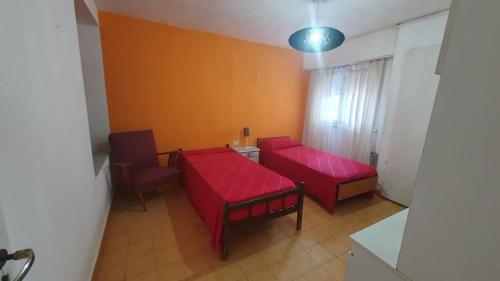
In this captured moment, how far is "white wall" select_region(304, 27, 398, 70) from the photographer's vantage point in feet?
9.38

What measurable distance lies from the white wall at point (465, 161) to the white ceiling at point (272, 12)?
2107 millimetres

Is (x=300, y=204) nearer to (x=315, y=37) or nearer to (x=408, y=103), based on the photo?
(x=315, y=37)

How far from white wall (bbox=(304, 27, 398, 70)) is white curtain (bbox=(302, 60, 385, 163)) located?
126mm

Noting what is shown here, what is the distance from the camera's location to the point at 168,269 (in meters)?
1.67

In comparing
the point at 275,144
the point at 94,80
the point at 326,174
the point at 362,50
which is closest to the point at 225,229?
the point at 326,174

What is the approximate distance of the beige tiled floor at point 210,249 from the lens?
5.41 feet

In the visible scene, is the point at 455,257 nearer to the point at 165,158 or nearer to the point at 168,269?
the point at 168,269

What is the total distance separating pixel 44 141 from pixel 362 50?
3.92 m

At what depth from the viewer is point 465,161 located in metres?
0.55

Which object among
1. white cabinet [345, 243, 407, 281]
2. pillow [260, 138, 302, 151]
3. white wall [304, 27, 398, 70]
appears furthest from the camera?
pillow [260, 138, 302, 151]

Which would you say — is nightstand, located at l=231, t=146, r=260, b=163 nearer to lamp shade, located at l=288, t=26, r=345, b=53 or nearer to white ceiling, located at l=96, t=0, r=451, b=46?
white ceiling, located at l=96, t=0, r=451, b=46

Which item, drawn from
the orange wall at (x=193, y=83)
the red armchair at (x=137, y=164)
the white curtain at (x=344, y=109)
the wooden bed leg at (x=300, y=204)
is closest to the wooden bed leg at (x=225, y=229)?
the wooden bed leg at (x=300, y=204)

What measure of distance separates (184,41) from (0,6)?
257 centimetres

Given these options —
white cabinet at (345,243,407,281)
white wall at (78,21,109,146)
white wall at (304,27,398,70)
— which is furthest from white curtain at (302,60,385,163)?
white wall at (78,21,109,146)
